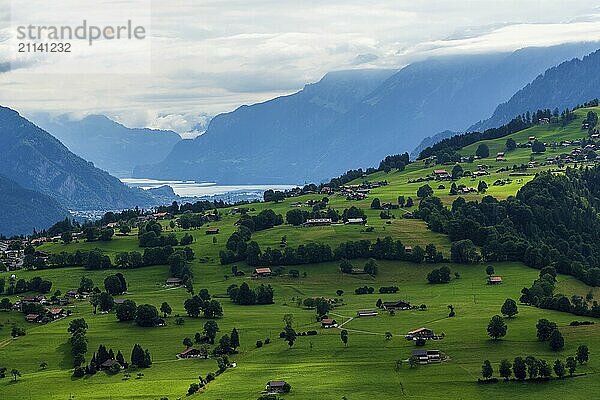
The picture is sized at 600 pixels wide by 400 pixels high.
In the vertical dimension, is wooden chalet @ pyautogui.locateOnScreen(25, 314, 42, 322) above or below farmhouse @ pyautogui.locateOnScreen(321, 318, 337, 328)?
above

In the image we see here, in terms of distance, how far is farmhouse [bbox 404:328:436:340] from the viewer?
12862 cm

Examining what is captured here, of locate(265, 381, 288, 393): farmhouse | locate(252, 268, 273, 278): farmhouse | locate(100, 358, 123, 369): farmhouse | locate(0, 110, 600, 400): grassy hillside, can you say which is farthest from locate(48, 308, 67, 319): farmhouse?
locate(265, 381, 288, 393): farmhouse

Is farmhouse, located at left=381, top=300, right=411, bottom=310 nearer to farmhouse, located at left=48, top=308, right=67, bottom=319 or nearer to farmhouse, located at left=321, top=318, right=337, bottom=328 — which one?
farmhouse, located at left=321, top=318, right=337, bottom=328

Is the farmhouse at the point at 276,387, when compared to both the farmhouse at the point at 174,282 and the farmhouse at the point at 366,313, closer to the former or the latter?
the farmhouse at the point at 366,313

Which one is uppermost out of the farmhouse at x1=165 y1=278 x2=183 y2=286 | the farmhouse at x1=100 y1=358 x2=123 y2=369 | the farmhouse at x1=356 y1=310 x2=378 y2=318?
the farmhouse at x1=165 y1=278 x2=183 y2=286

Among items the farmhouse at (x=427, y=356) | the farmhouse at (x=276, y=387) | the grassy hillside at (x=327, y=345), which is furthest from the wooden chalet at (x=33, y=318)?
the farmhouse at (x=427, y=356)

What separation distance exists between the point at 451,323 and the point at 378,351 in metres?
16.3

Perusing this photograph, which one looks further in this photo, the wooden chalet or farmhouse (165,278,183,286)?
farmhouse (165,278,183,286)

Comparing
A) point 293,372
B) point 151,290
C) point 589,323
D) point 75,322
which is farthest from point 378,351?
point 151,290

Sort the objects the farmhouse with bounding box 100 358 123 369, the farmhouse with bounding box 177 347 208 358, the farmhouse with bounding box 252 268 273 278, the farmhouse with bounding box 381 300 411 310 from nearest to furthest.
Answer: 1. the farmhouse with bounding box 100 358 123 369
2. the farmhouse with bounding box 177 347 208 358
3. the farmhouse with bounding box 381 300 411 310
4. the farmhouse with bounding box 252 268 273 278

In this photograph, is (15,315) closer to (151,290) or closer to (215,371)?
(151,290)

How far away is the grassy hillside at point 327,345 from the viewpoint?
109 meters

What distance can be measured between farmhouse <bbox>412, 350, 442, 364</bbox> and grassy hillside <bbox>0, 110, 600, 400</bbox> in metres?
1.74

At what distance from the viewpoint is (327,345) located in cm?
12875
